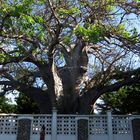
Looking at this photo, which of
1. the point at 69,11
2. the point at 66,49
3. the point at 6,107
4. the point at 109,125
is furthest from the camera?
the point at 6,107

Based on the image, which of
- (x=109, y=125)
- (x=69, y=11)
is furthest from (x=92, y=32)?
(x=109, y=125)

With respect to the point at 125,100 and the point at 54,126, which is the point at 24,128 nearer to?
the point at 54,126

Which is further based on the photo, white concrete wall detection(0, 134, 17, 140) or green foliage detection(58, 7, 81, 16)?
white concrete wall detection(0, 134, 17, 140)

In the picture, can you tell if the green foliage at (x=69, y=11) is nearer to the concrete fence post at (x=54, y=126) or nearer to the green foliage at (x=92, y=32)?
the green foliage at (x=92, y=32)

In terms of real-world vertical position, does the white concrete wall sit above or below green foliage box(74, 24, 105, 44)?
below

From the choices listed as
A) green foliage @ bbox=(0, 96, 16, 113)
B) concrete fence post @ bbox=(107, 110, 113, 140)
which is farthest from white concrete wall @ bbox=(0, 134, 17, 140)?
green foliage @ bbox=(0, 96, 16, 113)

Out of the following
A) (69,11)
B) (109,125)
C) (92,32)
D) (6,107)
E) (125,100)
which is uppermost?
(69,11)

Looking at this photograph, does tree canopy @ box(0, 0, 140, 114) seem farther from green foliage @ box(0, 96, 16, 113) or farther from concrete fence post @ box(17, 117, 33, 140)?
green foliage @ box(0, 96, 16, 113)

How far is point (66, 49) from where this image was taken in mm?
15688

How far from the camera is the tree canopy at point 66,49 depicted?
1155 centimetres

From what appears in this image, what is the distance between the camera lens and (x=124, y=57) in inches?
592

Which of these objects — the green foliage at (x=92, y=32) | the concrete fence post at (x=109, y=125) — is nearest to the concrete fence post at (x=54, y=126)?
the concrete fence post at (x=109, y=125)


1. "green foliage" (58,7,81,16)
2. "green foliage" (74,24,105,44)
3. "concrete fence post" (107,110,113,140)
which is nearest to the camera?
"green foliage" (74,24,105,44)

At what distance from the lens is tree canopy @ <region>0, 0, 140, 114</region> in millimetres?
11555
